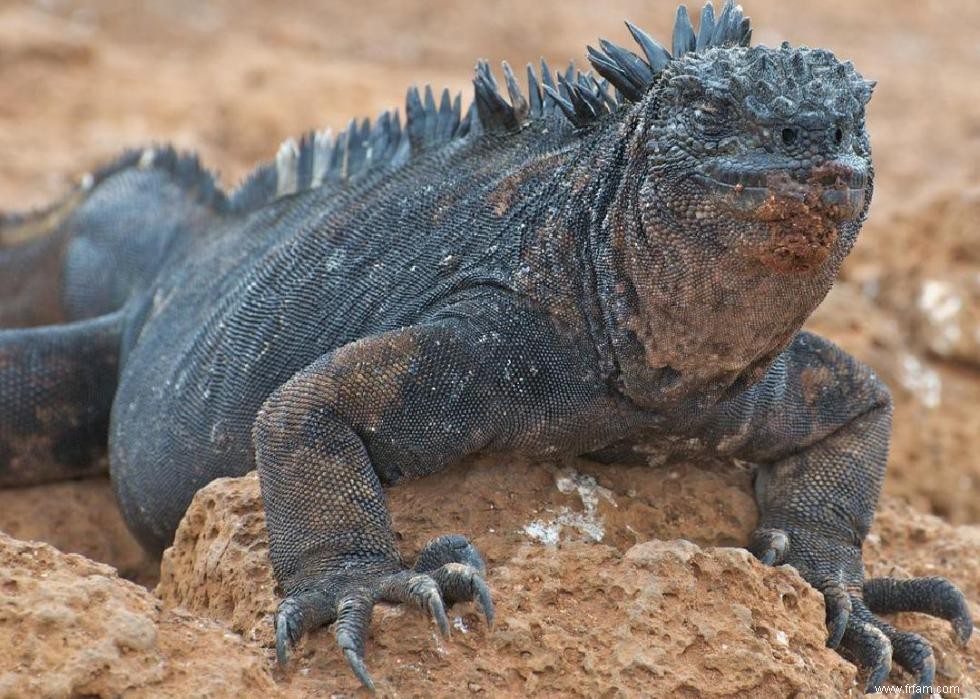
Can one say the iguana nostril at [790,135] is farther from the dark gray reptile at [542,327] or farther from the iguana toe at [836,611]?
the iguana toe at [836,611]

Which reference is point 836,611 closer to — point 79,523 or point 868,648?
point 868,648

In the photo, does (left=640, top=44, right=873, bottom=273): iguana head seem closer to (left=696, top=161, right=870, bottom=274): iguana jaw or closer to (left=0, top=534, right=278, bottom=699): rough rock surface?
(left=696, top=161, right=870, bottom=274): iguana jaw

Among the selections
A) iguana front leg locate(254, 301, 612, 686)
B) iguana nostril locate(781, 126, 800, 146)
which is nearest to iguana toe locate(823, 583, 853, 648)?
iguana front leg locate(254, 301, 612, 686)

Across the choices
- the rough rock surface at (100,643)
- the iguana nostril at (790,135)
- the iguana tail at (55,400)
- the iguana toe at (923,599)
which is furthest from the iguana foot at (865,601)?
the iguana tail at (55,400)

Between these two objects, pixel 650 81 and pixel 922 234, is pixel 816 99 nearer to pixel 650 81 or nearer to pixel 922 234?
pixel 650 81

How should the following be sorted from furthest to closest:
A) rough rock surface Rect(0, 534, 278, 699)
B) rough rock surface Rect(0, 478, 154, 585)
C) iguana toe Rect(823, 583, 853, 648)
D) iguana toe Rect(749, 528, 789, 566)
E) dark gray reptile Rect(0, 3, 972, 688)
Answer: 1. rough rock surface Rect(0, 478, 154, 585)
2. iguana toe Rect(749, 528, 789, 566)
3. iguana toe Rect(823, 583, 853, 648)
4. dark gray reptile Rect(0, 3, 972, 688)
5. rough rock surface Rect(0, 534, 278, 699)
